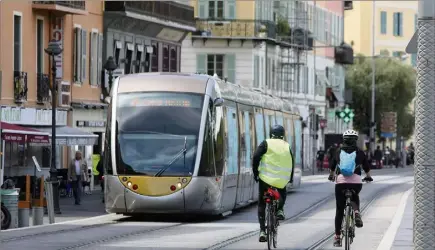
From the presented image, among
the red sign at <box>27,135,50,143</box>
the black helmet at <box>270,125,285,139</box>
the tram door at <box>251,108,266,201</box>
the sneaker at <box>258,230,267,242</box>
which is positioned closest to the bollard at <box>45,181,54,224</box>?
the tram door at <box>251,108,266,201</box>

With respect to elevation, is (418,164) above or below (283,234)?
above

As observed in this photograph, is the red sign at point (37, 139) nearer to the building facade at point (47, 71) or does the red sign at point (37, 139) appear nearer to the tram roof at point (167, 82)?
the building facade at point (47, 71)

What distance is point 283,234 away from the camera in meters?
28.9

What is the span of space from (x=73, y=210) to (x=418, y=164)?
91.8 feet

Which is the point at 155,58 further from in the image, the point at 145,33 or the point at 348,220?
the point at 348,220

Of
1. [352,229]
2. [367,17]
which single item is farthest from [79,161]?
[367,17]

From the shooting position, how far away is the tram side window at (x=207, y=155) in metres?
32.7

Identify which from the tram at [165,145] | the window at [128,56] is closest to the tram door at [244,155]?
Answer: the tram at [165,145]

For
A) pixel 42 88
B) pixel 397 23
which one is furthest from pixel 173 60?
pixel 397 23

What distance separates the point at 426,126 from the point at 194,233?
1599cm

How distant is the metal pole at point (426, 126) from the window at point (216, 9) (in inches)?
2886

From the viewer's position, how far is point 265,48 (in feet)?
292

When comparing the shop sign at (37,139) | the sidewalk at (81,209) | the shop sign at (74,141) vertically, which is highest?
the shop sign at (37,139)

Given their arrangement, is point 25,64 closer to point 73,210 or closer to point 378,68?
point 73,210
